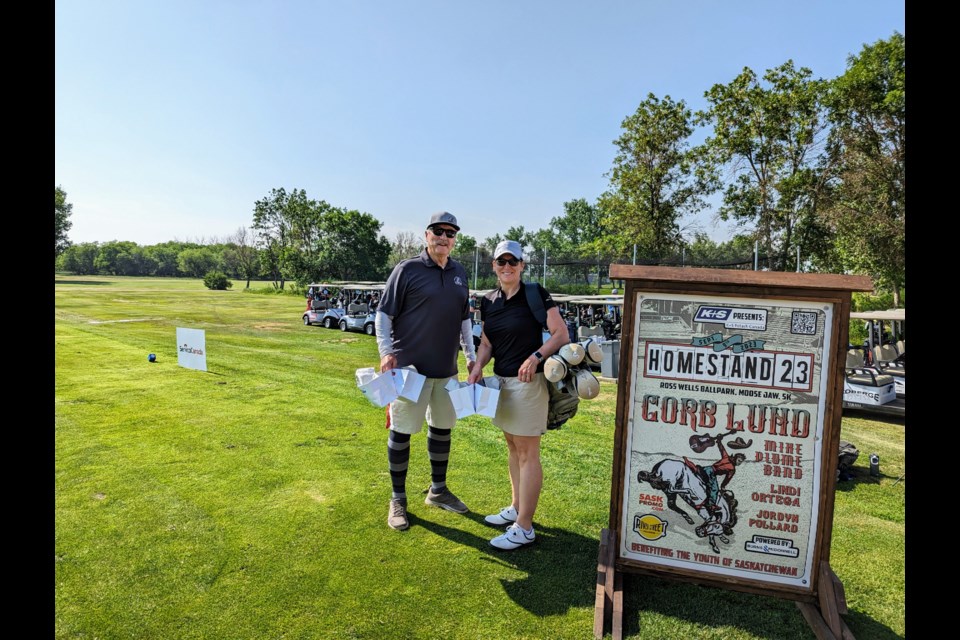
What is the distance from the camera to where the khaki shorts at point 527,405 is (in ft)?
10.9

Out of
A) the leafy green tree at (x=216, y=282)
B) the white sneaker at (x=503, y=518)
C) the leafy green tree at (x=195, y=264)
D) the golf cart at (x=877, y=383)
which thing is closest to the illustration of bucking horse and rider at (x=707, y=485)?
the white sneaker at (x=503, y=518)

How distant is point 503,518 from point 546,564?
58 cm

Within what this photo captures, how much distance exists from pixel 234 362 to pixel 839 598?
11.5m

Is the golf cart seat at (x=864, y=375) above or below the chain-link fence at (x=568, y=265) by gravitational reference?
below

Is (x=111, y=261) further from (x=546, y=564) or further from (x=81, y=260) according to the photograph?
(x=546, y=564)

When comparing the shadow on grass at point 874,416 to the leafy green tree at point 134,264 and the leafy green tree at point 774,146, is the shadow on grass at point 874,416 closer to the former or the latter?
the leafy green tree at point 774,146

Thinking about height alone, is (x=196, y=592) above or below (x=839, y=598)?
below

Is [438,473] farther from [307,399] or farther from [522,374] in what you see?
[307,399]

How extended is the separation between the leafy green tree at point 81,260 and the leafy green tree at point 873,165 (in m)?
104

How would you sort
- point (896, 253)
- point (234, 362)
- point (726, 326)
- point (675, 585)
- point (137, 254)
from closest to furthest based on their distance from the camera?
1. point (726, 326)
2. point (675, 585)
3. point (234, 362)
4. point (896, 253)
5. point (137, 254)

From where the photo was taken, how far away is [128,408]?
22.7 feet

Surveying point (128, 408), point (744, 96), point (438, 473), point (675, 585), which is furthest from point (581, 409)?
point (744, 96)

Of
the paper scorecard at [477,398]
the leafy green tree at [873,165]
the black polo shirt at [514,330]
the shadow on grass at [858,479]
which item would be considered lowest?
the shadow on grass at [858,479]

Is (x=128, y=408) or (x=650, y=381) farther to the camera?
(x=128, y=408)
